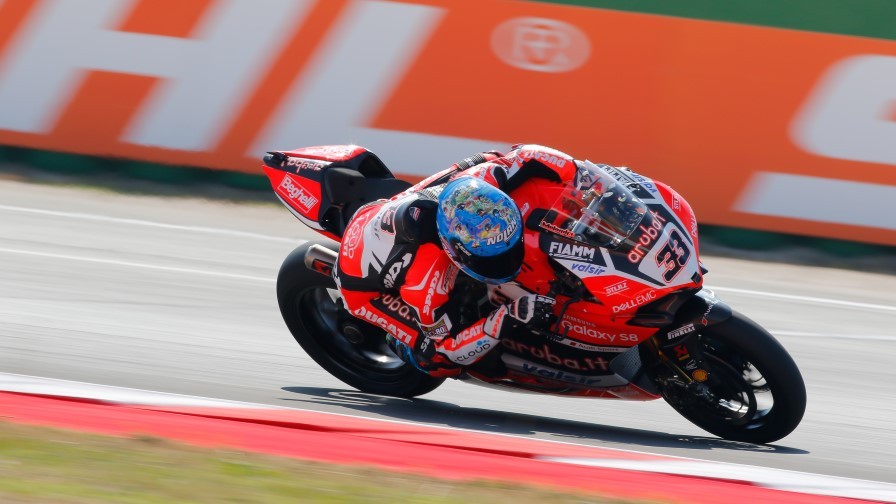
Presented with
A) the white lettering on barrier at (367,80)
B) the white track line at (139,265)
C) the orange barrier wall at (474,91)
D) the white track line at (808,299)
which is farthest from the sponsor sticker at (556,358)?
the white lettering on barrier at (367,80)

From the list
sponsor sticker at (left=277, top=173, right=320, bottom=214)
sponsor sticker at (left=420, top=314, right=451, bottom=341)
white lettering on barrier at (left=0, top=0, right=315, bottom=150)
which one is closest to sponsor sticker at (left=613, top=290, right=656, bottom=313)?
sponsor sticker at (left=420, top=314, right=451, bottom=341)

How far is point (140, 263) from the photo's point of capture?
9078 mm

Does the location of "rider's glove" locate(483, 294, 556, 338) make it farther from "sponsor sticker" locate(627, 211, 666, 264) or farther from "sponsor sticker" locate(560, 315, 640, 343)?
"sponsor sticker" locate(627, 211, 666, 264)

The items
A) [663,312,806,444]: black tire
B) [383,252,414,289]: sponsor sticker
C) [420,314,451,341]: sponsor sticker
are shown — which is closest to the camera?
[663,312,806,444]: black tire

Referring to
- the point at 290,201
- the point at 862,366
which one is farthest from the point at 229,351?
the point at 862,366

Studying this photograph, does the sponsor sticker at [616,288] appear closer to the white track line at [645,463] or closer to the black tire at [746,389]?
the black tire at [746,389]

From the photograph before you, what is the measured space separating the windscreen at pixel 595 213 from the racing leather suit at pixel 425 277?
0.12m

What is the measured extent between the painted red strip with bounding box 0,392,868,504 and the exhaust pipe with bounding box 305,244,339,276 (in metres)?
0.96

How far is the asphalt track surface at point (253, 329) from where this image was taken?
596 cm

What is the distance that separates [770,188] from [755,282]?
106cm

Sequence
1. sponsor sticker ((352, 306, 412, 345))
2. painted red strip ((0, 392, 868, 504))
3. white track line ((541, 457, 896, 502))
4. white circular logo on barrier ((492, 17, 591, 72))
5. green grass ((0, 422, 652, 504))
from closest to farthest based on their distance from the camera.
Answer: green grass ((0, 422, 652, 504)), painted red strip ((0, 392, 868, 504)), white track line ((541, 457, 896, 502)), sponsor sticker ((352, 306, 412, 345)), white circular logo on barrier ((492, 17, 591, 72))

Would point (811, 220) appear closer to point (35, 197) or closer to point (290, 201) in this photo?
point (290, 201)

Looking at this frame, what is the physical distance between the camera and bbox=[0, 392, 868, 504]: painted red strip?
4570mm

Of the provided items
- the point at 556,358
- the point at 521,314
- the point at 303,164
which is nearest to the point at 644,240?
the point at 521,314
